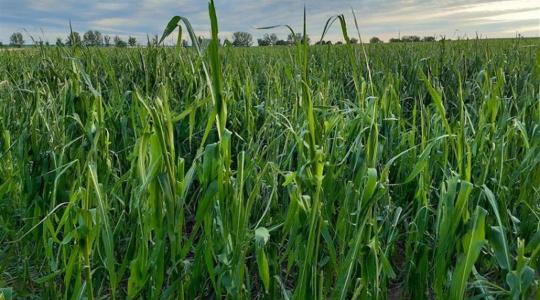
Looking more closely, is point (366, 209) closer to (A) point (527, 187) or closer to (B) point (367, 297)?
(B) point (367, 297)

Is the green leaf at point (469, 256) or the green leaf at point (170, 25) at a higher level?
the green leaf at point (170, 25)

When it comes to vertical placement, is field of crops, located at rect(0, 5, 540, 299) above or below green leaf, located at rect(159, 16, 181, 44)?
below

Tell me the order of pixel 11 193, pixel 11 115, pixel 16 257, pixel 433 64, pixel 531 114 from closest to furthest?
1. pixel 16 257
2. pixel 11 193
3. pixel 531 114
4. pixel 11 115
5. pixel 433 64

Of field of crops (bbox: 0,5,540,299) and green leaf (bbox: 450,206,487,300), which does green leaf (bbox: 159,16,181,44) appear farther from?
green leaf (bbox: 450,206,487,300)

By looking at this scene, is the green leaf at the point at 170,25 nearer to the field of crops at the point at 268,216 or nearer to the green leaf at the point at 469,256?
the field of crops at the point at 268,216

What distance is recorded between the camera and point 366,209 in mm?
874

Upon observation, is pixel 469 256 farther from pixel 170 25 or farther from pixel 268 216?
pixel 170 25

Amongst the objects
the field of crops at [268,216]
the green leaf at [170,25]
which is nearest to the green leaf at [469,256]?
the field of crops at [268,216]

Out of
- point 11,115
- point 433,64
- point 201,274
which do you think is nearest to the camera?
point 201,274

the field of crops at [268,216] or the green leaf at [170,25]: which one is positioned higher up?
the green leaf at [170,25]

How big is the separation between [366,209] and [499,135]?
2.39 ft

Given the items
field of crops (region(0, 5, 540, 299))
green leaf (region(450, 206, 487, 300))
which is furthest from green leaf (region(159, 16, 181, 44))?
green leaf (region(450, 206, 487, 300))

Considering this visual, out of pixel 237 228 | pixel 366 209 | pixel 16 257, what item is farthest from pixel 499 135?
pixel 16 257

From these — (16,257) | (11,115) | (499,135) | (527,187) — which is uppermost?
(11,115)
